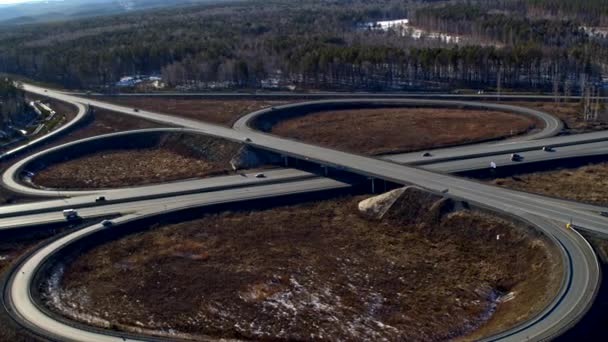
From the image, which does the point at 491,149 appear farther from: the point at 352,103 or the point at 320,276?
the point at 352,103

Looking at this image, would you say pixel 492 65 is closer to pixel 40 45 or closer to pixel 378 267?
pixel 378 267

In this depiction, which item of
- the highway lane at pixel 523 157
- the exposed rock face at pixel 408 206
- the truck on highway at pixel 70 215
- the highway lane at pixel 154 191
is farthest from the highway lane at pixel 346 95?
the truck on highway at pixel 70 215

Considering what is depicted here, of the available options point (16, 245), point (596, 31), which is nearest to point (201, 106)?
point (16, 245)

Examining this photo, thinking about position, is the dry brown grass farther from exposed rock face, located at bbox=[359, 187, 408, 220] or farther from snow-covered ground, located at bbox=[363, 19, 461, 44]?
snow-covered ground, located at bbox=[363, 19, 461, 44]

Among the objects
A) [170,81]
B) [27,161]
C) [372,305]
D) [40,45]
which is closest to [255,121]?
[27,161]

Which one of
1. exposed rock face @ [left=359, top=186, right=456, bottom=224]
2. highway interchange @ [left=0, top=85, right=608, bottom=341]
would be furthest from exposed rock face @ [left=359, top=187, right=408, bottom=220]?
highway interchange @ [left=0, top=85, right=608, bottom=341]

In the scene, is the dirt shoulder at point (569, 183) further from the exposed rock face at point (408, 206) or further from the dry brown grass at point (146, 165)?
the dry brown grass at point (146, 165)
